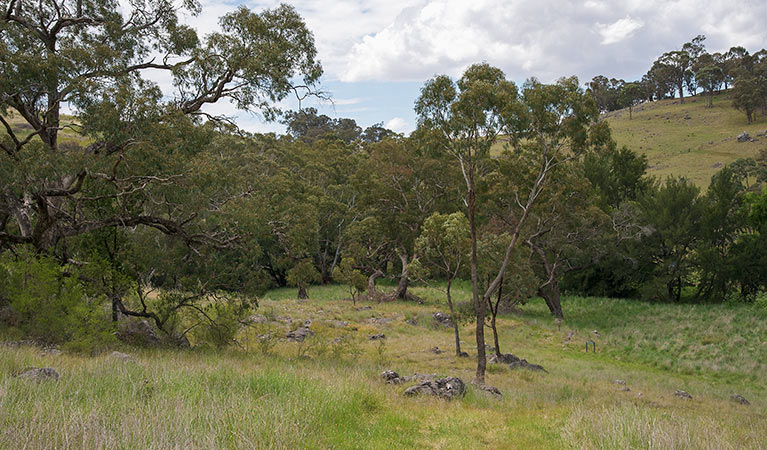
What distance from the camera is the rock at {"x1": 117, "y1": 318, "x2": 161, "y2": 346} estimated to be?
1316 centimetres

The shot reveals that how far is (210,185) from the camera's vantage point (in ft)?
39.6

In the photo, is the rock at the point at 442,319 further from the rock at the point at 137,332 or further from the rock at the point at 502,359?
the rock at the point at 137,332

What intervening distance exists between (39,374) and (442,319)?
24.1 m

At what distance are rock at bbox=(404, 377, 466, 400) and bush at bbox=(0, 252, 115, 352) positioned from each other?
22.9 feet

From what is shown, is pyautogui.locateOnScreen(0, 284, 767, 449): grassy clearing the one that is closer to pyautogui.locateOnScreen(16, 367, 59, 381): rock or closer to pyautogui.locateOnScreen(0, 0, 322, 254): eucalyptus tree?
pyautogui.locateOnScreen(16, 367, 59, 381): rock

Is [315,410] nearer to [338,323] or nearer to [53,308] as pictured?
[53,308]

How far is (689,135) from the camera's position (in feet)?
275

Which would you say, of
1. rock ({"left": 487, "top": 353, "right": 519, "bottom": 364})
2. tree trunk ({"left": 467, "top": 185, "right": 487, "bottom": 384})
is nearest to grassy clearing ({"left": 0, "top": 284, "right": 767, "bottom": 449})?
tree trunk ({"left": 467, "top": 185, "right": 487, "bottom": 384})

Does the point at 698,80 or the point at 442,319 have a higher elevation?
the point at 698,80

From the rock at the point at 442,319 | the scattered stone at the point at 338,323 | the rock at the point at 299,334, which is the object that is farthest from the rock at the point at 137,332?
the rock at the point at 442,319

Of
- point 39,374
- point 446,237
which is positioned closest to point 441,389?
point 39,374

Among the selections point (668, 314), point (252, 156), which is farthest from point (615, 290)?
point (252, 156)

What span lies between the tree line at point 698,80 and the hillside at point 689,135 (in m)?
2.90

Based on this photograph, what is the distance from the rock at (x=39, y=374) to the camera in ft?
20.1
